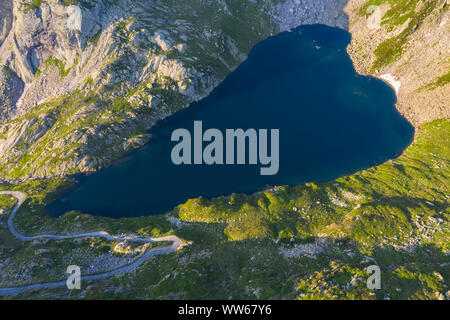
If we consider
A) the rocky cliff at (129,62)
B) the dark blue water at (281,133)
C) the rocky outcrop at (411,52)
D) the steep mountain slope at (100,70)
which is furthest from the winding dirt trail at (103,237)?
the rocky outcrop at (411,52)

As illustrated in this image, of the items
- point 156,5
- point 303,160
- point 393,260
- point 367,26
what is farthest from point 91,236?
point 367,26

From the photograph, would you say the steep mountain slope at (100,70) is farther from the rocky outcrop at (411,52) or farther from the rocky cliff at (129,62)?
the rocky outcrop at (411,52)

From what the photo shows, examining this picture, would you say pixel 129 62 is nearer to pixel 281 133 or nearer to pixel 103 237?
pixel 281 133

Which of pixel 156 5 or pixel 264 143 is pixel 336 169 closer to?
pixel 264 143

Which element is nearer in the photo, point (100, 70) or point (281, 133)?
point (281, 133)

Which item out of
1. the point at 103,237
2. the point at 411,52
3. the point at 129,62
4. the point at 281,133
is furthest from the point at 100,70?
the point at 411,52

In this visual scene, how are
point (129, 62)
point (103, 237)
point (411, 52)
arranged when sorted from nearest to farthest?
point (103, 237), point (411, 52), point (129, 62)

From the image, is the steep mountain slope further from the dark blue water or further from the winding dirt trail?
the winding dirt trail

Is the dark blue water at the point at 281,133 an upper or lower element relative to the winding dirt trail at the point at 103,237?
upper

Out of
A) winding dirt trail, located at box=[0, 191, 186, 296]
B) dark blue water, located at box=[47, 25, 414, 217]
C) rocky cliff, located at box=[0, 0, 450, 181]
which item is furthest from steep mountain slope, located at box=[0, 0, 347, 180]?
winding dirt trail, located at box=[0, 191, 186, 296]
